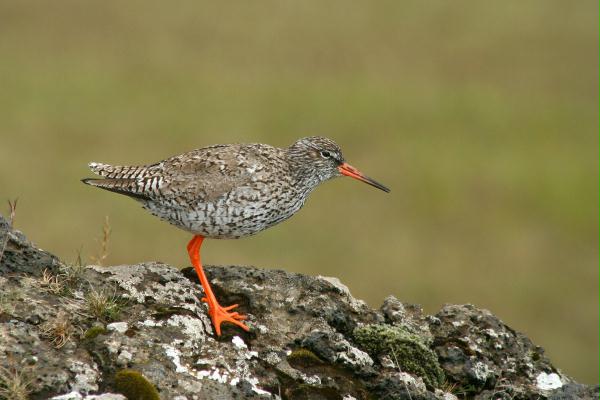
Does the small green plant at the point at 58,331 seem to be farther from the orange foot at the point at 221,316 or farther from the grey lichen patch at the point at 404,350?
the grey lichen patch at the point at 404,350

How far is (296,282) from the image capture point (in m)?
10.0

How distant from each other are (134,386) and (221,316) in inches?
58.8

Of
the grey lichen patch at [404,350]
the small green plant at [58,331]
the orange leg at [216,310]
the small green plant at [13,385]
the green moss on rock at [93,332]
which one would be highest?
the grey lichen patch at [404,350]

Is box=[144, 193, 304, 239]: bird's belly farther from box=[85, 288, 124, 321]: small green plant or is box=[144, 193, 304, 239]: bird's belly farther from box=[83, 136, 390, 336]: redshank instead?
box=[85, 288, 124, 321]: small green plant

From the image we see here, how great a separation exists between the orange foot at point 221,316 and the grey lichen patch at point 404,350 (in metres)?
1.18

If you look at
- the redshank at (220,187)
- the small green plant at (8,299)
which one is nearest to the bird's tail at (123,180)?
the redshank at (220,187)

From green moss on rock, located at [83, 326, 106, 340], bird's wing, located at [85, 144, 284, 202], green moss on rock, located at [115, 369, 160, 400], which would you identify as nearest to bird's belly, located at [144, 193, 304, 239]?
bird's wing, located at [85, 144, 284, 202]

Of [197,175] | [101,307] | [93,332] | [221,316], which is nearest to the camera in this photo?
[93,332]

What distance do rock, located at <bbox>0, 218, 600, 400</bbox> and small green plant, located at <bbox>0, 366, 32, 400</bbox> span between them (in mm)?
18

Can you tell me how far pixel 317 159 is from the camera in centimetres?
1081

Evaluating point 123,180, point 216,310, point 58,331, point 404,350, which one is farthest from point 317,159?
point 58,331

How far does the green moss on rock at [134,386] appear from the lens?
7.75 meters

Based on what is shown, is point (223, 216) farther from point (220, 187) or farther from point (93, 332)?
point (93, 332)

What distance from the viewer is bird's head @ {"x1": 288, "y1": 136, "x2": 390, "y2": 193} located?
1068cm
